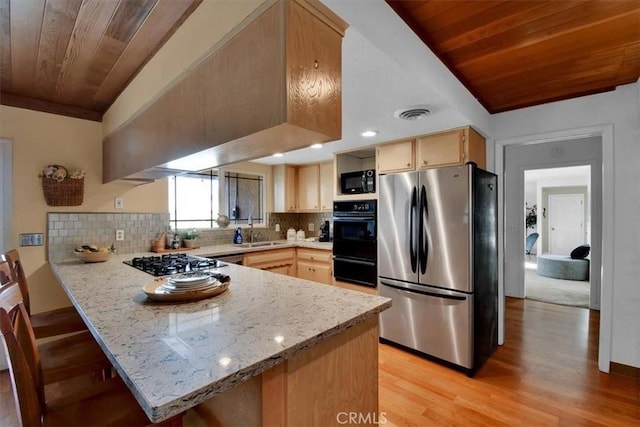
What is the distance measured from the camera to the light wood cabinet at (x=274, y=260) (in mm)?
3284

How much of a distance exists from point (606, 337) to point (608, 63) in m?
2.11

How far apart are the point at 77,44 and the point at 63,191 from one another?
4.67 feet

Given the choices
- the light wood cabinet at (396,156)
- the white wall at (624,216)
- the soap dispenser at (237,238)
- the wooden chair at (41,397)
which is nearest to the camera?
the wooden chair at (41,397)

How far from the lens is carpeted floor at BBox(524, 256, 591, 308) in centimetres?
427

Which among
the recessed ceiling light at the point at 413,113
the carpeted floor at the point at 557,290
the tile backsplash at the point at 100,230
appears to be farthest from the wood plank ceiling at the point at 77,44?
the carpeted floor at the point at 557,290

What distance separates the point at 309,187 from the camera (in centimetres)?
430

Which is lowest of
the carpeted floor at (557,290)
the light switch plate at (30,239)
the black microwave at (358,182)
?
the carpeted floor at (557,290)

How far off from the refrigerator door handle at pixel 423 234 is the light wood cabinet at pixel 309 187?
73.4 inches

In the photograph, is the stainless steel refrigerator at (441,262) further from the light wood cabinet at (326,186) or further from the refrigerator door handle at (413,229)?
the light wood cabinet at (326,186)

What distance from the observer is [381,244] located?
287 centimetres

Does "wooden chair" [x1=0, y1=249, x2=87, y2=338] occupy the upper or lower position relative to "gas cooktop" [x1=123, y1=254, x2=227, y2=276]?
lower

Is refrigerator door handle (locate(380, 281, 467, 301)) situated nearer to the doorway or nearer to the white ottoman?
the doorway

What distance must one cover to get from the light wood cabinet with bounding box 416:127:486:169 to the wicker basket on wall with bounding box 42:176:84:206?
126 inches

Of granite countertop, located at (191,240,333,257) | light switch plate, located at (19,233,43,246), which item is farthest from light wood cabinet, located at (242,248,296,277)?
light switch plate, located at (19,233,43,246)
